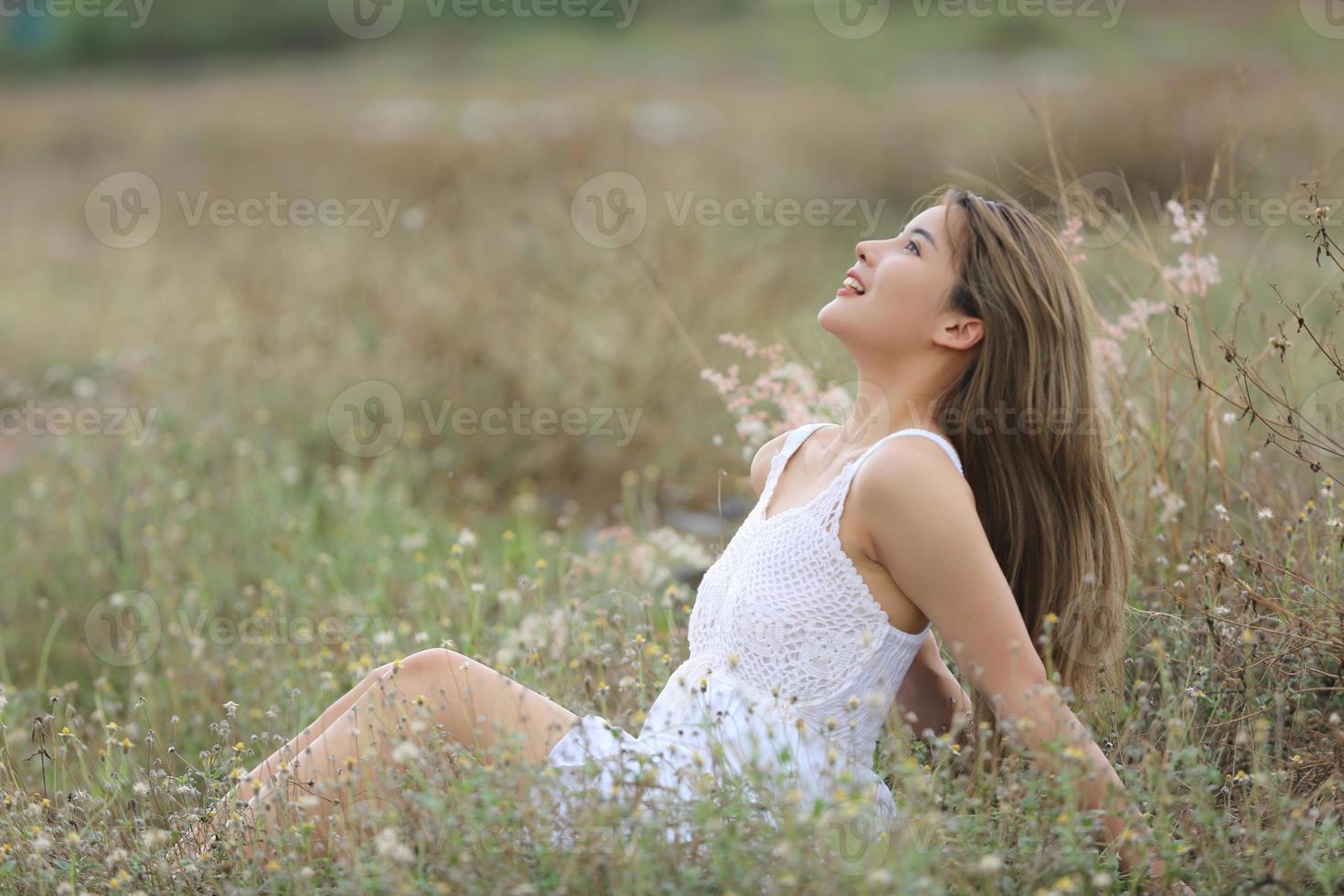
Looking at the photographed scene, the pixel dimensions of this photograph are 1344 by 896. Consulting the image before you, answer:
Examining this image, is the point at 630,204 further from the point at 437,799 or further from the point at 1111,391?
the point at 437,799

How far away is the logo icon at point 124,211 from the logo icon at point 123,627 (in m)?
6.18

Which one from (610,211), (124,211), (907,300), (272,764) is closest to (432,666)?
(272,764)

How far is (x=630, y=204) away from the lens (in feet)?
22.7

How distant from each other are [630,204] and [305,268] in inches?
69.2

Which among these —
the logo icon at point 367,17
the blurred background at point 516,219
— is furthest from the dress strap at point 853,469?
the logo icon at point 367,17

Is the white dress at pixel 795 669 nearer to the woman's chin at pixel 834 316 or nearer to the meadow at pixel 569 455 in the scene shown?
the meadow at pixel 569 455

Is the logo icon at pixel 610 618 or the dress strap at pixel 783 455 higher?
the dress strap at pixel 783 455

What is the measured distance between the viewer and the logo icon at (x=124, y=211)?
1045 cm

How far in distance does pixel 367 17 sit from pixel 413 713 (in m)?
27.2

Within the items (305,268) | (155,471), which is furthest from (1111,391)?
(305,268)

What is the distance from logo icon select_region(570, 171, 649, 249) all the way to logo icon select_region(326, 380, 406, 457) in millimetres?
1263

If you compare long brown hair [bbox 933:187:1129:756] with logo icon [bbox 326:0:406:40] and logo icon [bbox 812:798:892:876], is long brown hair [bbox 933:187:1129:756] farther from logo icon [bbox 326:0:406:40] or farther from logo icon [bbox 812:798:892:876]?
logo icon [bbox 326:0:406:40]

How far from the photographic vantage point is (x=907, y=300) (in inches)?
89.4

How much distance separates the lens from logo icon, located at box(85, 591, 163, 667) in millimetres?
3926
